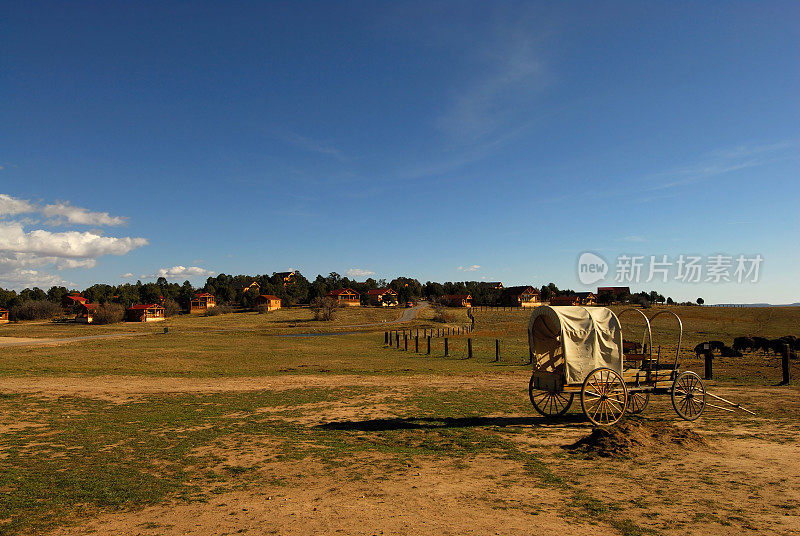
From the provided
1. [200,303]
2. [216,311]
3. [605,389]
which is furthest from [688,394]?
[200,303]

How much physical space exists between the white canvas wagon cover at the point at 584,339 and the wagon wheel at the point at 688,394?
2.12 meters

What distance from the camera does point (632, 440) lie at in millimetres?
9805

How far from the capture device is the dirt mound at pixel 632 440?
9562 millimetres

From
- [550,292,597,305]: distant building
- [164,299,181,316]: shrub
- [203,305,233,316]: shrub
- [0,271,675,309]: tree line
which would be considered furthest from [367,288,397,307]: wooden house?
[164,299,181,316]: shrub

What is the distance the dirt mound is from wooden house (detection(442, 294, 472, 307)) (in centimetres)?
11653

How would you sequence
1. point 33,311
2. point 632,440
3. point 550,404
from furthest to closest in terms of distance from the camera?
point 33,311 < point 550,404 < point 632,440

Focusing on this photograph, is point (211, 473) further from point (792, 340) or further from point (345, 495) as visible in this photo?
point (792, 340)

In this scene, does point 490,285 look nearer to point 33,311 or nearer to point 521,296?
point 521,296

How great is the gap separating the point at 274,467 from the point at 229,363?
881 inches

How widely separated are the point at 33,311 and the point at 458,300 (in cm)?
10647

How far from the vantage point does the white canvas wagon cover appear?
38.8ft

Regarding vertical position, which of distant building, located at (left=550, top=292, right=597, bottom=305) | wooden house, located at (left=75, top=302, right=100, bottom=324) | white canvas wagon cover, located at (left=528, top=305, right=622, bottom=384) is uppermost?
distant building, located at (left=550, top=292, right=597, bottom=305)

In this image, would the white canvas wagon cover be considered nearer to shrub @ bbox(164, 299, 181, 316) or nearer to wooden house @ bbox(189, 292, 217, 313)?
shrub @ bbox(164, 299, 181, 316)

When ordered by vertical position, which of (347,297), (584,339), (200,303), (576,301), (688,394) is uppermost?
(347,297)
